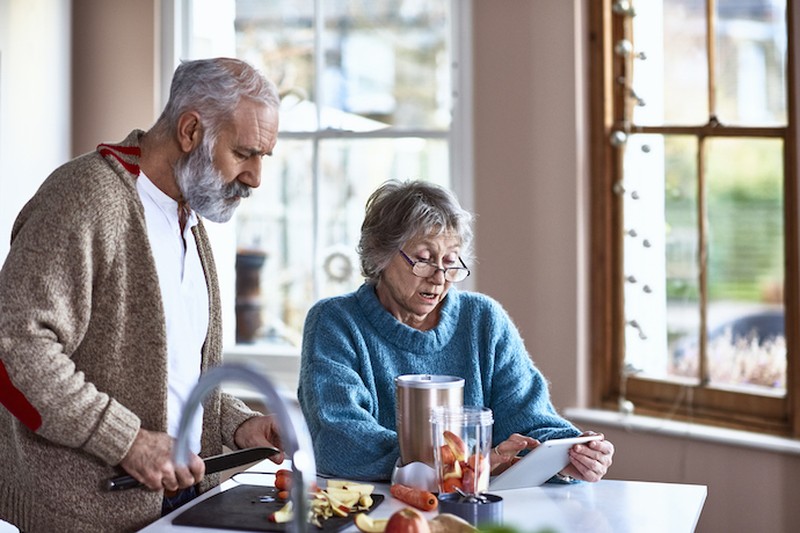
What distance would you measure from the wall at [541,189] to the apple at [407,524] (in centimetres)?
183

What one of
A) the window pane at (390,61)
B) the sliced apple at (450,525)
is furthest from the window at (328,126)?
the sliced apple at (450,525)

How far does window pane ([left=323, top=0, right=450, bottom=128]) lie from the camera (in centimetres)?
378

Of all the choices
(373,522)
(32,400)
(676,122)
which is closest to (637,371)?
(676,122)

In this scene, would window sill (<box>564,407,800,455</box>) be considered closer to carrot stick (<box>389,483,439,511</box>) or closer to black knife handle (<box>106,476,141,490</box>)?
carrot stick (<box>389,483,439,511</box>)

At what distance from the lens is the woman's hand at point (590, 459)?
81.7 inches

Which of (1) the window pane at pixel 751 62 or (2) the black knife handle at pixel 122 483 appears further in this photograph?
(1) the window pane at pixel 751 62

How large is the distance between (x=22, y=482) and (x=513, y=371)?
3.44ft

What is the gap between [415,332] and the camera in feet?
7.64

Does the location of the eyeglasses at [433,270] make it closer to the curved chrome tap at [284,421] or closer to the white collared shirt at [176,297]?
the white collared shirt at [176,297]

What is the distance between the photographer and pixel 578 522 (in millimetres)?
1870


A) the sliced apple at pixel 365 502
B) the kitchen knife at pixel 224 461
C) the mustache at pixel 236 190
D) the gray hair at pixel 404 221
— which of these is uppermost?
the mustache at pixel 236 190

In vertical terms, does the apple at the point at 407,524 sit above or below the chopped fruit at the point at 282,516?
above

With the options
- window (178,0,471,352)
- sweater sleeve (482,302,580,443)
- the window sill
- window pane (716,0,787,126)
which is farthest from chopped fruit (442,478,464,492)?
window (178,0,471,352)

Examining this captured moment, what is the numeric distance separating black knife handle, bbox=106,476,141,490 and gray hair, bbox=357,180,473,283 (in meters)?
0.78
